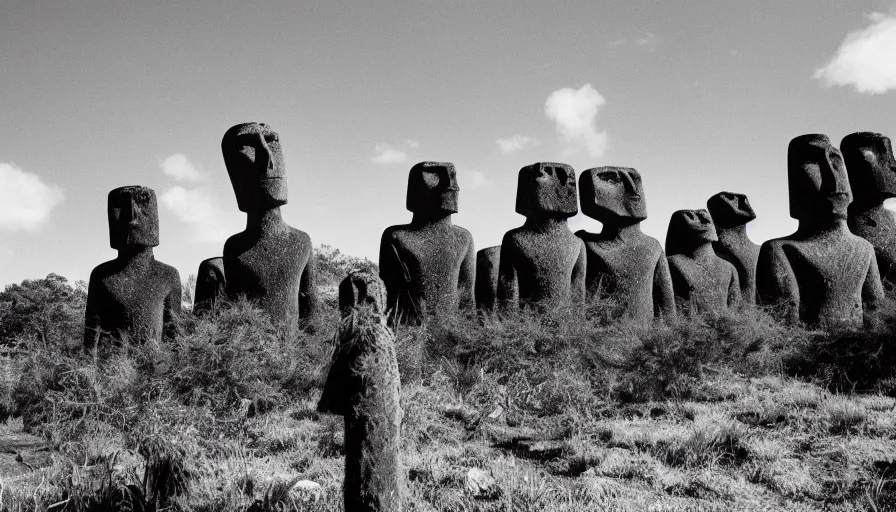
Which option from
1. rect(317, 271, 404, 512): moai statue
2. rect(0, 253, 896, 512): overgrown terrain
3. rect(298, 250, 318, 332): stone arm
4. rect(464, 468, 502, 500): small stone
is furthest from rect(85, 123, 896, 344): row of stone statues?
rect(317, 271, 404, 512): moai statue

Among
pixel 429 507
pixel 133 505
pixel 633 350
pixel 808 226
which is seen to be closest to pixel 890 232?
pixel 808 226

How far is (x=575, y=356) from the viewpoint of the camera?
7027mm

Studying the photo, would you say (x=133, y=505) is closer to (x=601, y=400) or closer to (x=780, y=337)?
(x=601, y=400)

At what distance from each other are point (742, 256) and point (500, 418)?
15.8 feet

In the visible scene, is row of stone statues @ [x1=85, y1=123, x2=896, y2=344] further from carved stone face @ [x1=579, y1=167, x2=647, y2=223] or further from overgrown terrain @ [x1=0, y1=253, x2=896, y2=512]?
overgrown terrain @ [x1=0, y1=253, x2=896, y2=512]

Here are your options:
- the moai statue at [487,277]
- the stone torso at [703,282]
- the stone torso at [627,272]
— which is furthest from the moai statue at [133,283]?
the stone torso at [703,282]

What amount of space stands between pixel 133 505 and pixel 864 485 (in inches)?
161

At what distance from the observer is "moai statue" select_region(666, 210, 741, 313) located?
29.2ft

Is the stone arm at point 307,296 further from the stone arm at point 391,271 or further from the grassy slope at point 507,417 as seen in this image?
the stone arm at point 391,271

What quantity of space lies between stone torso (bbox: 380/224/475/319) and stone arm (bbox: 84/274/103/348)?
2592 mm

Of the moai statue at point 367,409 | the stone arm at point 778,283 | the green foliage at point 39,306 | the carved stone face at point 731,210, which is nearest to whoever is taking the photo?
the moai statue at point 367,409

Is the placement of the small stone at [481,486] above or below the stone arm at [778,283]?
below

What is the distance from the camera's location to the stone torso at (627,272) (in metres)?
8.18

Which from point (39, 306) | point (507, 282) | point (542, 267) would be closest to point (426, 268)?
point (507, 282)
